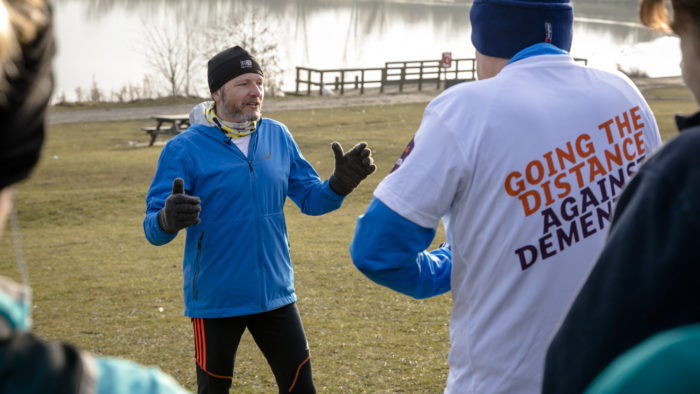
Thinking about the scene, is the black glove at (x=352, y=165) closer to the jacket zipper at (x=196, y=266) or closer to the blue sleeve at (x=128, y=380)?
the jacket zipper at (x=196, y=266)

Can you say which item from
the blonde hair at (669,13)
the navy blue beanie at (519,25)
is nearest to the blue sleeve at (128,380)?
the blonde hair at (669,13)

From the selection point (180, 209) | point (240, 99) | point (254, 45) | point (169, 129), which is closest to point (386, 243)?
point (180, 209)

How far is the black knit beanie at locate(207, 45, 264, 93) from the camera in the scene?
14.8 ft

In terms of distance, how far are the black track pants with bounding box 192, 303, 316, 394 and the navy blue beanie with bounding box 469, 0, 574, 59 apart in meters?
2.12

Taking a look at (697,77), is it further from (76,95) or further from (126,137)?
(76,95)

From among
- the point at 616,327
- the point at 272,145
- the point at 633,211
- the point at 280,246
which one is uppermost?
the point at 633,211

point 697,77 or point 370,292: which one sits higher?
point 697,77

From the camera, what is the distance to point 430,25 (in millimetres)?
57469

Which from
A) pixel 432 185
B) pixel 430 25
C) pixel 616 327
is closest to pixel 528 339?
pixel 432 185

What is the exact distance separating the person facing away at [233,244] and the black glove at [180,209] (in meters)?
0.14

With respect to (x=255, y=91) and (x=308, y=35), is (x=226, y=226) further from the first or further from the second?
(x=308, y=35)

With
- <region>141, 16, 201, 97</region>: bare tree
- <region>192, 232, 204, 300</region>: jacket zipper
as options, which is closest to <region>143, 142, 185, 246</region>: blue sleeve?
<region>192, 232, 204, 300</region>: jacket zipper

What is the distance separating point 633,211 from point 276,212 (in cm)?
320

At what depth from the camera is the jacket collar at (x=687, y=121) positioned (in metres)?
1.27
